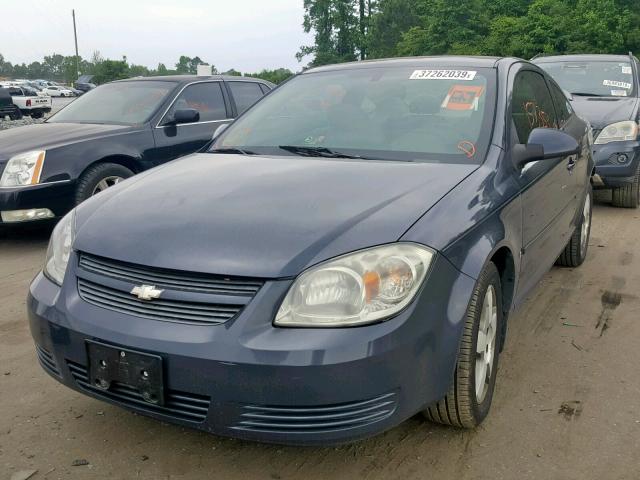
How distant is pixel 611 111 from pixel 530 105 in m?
3.96

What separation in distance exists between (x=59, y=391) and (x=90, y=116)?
4.24m

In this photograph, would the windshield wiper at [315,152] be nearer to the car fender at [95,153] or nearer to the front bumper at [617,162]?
the car fender at [95,153]

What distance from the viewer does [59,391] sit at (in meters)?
3.00

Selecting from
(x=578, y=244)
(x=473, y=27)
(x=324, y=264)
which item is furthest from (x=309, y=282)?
(x=473, y=27)

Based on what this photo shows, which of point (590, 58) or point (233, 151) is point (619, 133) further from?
point (233, 151)

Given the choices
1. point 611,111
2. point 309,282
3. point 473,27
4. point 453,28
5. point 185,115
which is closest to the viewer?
point 309,282

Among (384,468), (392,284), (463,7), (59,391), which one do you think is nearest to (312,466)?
(384,468)

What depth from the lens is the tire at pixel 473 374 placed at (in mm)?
2373

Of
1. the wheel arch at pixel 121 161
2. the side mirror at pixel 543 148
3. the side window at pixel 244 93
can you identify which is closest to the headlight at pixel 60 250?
the side mirror at pixel 543 148

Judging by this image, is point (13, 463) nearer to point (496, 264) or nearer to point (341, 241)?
point (341, 241)

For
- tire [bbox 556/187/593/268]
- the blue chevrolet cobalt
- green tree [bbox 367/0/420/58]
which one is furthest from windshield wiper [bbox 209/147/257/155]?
green tree [bbox 367/0/420/58]

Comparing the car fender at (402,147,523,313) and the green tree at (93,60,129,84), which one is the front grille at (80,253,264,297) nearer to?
the car fender at (402,147,523,313)

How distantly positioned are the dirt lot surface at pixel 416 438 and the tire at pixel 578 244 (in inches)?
50.2

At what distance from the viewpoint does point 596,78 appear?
7.93 meters
